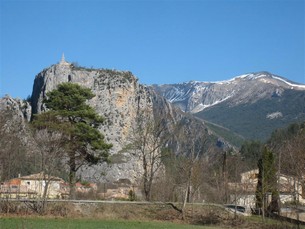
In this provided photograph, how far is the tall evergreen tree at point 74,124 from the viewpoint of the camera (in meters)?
37.7

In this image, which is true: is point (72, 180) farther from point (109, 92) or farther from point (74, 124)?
point (109, 92)

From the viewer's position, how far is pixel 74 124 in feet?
127

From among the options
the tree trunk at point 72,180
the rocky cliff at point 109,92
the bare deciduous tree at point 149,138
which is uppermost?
the rocky cliff at point 109,92

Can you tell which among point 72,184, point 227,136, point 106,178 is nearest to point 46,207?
point 72,184

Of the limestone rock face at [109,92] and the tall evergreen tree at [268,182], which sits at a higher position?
the limestone rock face at [109,92]

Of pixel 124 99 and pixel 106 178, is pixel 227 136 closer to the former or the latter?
pixel 124 99

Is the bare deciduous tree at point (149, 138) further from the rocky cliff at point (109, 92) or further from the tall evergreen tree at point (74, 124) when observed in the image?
the rocky cliff at point (109, 92)

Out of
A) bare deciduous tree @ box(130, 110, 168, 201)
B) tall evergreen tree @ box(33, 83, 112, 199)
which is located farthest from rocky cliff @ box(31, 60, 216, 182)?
tall evergreen tree @ box(33, 83, 112, 199)

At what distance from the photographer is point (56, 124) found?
37188 mm

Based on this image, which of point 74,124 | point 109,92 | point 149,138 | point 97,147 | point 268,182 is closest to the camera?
point 268,182

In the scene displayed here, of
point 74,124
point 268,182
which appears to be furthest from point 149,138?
point 268,182

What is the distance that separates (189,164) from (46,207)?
1161 centimetres

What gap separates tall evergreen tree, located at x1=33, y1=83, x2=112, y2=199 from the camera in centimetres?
3769

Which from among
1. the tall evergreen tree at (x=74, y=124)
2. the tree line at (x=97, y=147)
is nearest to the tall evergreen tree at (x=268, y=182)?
the tree line at (x=97, y=147)
